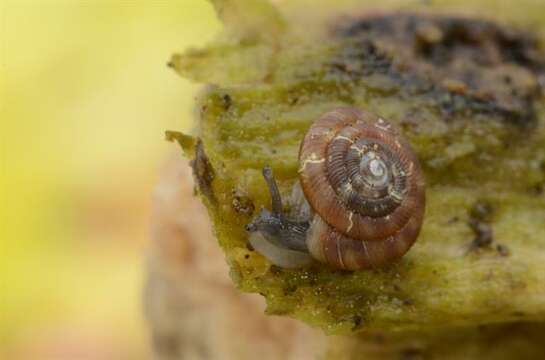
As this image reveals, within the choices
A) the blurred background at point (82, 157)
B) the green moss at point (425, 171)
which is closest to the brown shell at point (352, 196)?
the green moss at point (425, 171)

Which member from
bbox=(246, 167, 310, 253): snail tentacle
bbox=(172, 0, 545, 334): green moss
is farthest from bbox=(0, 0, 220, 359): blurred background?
bbox=(246, 167, 310, 253): snail tentacle

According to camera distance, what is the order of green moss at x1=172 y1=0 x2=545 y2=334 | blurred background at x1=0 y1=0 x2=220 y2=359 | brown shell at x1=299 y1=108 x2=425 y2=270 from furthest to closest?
blurred background at x1=0 y1=0 x2=220 y2=359, green moss at x1=172 y1=0 x2=545 y2=334, brown shell at x1=299 y1=108 x2=425 y2=270

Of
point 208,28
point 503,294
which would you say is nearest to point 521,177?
point 503,294

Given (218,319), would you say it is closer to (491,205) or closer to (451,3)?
(491,205)

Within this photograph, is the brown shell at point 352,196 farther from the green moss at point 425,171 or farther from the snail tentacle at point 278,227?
the green moss at point 425,171

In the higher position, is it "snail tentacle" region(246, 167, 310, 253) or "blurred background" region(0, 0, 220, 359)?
"blurred background" region(0, 0, 220, 359)

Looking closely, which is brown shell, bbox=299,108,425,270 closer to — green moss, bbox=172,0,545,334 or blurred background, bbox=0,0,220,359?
green moss, bbox=172,0,545,334

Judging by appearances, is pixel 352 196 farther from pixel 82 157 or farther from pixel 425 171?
pixel 82 157
